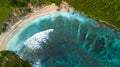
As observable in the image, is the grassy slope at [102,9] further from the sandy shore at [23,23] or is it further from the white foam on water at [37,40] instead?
the white foam on water at [37,40]

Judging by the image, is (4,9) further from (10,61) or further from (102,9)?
(102,9)

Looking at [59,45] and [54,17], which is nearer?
[59,45]

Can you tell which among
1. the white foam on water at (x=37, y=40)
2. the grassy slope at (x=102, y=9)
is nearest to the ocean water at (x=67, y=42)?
the white foam on water at (x=37, y=40)

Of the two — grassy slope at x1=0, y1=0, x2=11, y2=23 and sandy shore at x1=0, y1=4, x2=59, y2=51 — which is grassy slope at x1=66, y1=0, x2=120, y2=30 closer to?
sandy shore at x1=0, y1=4, x2=59, y2=51

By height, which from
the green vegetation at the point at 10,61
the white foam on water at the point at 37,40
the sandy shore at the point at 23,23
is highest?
the sandy shore at the point at 23,23

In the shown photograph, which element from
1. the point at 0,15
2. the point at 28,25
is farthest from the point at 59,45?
the point at 0,15

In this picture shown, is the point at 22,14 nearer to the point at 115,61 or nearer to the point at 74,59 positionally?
the point at 74,59

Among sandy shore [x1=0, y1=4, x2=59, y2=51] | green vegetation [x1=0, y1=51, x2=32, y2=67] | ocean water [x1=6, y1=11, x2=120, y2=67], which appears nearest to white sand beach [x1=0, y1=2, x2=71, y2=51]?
sandy shore [x1=0, y1=4, x2=59, y2=51]
